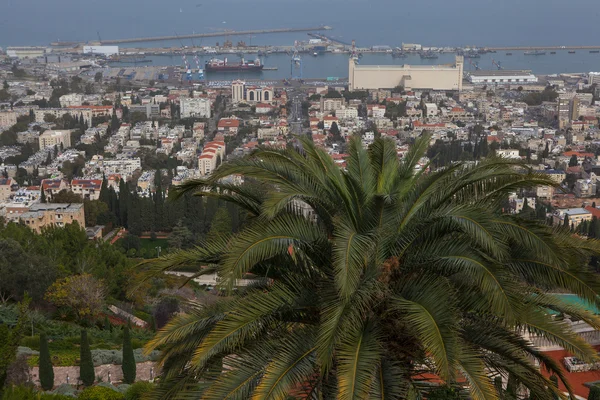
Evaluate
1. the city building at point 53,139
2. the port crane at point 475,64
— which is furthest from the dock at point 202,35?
the city building at point 53,139

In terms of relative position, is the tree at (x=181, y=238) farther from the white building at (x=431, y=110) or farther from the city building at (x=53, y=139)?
the white building at (x=431, y=110)

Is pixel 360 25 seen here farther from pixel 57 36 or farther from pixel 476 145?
pixel 476 145

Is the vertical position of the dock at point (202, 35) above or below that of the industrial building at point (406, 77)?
above

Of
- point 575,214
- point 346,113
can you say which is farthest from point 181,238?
point 346,113

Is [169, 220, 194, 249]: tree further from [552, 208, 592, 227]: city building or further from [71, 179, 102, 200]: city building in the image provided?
[552, 208, 592, 227]: city building

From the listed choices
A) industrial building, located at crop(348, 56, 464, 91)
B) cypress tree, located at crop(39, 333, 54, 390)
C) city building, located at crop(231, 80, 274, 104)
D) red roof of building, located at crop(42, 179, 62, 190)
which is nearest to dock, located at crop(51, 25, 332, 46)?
industrial building, located at crop(348, 56, 464, 91)
